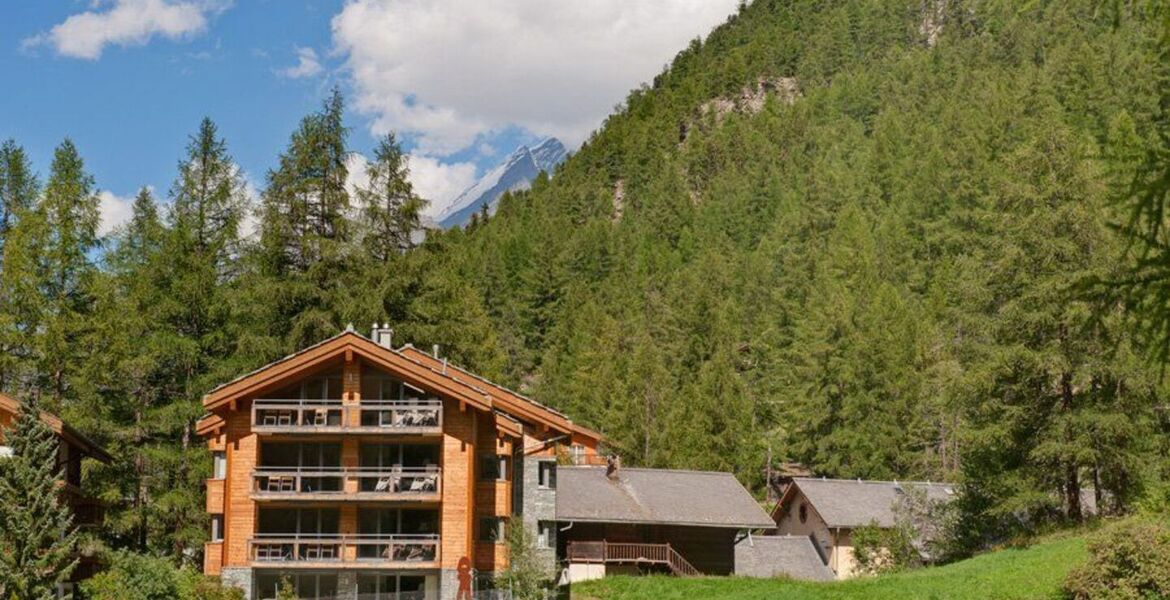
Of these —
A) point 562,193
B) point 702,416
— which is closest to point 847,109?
point 562,193

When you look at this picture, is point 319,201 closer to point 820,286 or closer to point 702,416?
point 702,416

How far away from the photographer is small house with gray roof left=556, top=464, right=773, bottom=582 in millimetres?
52156

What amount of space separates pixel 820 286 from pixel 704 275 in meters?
18.2

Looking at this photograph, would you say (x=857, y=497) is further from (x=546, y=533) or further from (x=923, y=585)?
(x=923, y=585)

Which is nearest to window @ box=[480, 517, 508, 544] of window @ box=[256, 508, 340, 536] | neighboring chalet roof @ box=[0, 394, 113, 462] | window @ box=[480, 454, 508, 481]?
window @ box=[480, 454, 508, 481]

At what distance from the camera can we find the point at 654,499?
179ft

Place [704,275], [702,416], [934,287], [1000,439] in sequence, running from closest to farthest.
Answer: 1. [1000,439]
2. [702,416]
3. [934,287]
4. [704,275]

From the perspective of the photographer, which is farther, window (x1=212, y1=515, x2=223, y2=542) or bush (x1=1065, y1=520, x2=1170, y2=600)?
window (x1=212, y1=515, x2=223, y2=542)

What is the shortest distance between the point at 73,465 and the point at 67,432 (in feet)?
10.6

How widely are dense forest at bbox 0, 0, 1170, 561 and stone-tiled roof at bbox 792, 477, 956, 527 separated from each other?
9.49ft

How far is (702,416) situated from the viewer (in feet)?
243

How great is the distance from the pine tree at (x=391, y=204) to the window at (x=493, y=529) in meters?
17.7

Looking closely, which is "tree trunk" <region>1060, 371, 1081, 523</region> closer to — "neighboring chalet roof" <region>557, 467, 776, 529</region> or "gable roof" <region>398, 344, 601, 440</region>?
"neighboring chalet roof" <region>557, 467, 776, 529</region>

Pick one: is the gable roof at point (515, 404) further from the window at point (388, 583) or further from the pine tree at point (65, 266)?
the pine tree at point (65, 266)
